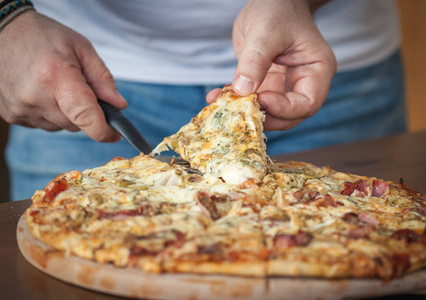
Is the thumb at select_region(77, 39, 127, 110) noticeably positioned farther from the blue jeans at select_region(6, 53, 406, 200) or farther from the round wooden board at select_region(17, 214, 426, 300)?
the round wooden board at select_region(17, 214, 426, 300)

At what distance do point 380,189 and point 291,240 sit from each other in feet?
2.26

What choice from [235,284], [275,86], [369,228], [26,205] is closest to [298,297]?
[235,284]

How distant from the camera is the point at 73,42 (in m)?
2.51

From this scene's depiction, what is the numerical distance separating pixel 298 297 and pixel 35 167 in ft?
8.03

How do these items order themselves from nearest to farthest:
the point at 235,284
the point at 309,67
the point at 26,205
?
the point at 235,284, the point at 26,205, the point at 309,67

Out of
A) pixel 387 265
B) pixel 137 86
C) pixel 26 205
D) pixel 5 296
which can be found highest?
pixel 137 86

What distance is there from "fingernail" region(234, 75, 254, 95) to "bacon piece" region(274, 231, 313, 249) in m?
0.89

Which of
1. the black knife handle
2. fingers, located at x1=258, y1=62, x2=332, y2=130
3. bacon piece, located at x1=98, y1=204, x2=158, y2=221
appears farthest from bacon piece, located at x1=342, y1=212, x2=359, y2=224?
the black knife handle

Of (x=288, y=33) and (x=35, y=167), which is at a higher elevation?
(x=288, y=33)

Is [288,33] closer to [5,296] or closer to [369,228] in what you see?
[369,228]

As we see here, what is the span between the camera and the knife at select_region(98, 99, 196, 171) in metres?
2.16

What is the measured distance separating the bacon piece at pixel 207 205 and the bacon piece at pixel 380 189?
68cm

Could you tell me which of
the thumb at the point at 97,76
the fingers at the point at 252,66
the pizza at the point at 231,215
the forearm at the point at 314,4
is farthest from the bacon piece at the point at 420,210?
the thumb at the point at 97,76

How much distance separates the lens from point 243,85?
6.86 feet
